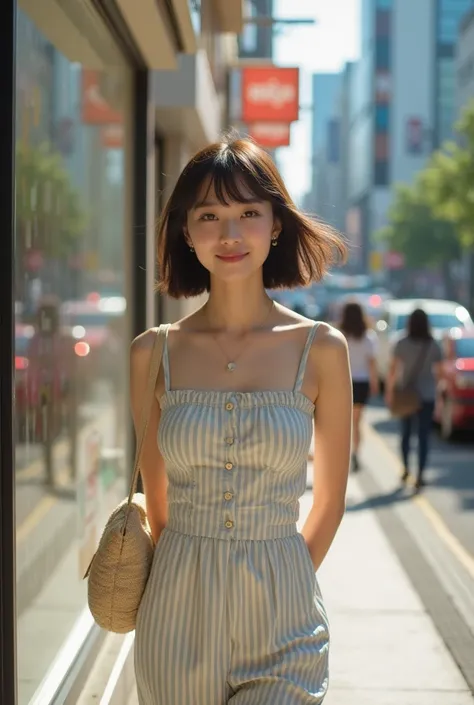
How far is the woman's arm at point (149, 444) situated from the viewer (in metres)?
3.11

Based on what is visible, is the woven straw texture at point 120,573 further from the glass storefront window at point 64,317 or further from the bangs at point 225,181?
the glass storefront window at point 64,317

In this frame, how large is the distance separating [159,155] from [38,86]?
871 centimetres

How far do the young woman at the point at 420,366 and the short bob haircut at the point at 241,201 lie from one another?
8.94 meters

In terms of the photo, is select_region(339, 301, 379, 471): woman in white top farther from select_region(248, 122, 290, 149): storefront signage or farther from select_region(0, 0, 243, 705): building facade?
select_region(248, 122, 290, 149): storefront signage

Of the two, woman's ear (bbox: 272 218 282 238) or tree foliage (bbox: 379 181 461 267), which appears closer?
woman's ear (bbox: 272 218 282 238)

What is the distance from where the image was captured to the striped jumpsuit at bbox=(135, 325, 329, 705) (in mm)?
2801

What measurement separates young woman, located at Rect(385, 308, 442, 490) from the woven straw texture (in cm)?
960

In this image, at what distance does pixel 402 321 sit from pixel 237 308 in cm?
2168

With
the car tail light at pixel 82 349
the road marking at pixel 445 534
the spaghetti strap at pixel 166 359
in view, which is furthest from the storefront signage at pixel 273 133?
the spaghetti strap at pixel 166 359

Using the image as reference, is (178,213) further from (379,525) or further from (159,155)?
(159,155)

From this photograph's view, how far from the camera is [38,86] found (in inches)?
184

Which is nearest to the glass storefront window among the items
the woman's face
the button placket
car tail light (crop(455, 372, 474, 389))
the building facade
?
the building facade

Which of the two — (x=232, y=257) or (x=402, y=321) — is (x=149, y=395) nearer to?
(x=232, y=257)

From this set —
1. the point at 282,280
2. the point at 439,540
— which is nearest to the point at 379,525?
the point at 439,540
